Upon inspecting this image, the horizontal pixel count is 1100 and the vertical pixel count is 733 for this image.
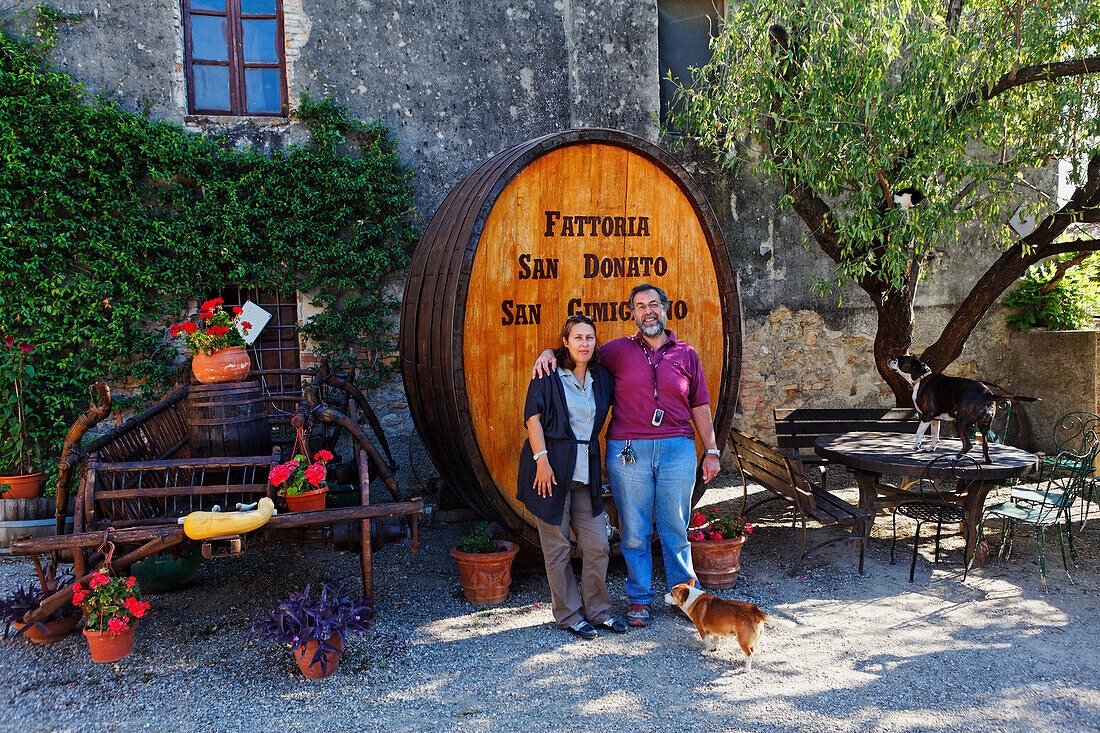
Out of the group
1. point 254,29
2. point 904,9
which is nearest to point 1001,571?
point 904,9

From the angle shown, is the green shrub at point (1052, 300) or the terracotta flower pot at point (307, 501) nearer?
the terracotta flower pot at point (307, 501)

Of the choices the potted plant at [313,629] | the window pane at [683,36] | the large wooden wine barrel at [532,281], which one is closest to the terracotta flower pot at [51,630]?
the potted plant at [313,629]

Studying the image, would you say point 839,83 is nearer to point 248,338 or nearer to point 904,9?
point 904,9

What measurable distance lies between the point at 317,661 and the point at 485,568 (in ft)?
3.55

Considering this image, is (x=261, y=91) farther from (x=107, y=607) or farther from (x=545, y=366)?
(x=107, y=607)

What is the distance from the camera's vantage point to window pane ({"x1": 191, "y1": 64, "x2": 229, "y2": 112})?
6.57 m

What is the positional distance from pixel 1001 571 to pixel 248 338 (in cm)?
615

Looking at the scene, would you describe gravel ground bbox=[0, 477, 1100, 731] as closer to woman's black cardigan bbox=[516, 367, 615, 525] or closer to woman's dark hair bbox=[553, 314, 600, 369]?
woman's black cardigan bbox=[516, 367, 615, 525]

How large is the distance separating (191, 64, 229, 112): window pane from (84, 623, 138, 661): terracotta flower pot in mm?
4909

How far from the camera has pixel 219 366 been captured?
4176 mm

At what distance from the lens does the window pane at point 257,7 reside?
662 centimetres

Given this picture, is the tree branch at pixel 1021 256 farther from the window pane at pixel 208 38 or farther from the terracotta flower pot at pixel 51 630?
the window pane at pixel 208 38

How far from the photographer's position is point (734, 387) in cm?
464

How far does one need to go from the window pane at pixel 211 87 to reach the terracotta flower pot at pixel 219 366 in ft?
11.4
